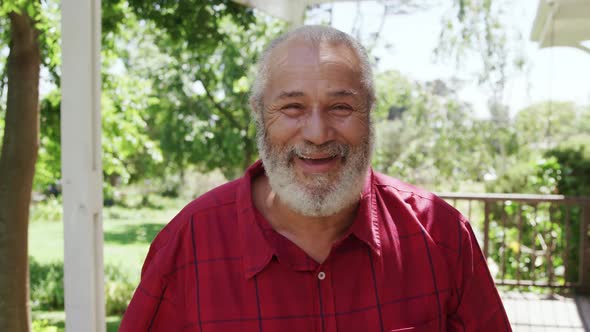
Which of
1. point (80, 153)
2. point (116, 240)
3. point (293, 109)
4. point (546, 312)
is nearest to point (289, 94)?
point (293, 109)

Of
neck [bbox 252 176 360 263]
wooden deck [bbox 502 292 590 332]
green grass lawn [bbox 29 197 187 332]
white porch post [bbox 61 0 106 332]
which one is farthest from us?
wooden deck [bbox 502 292 590 332]

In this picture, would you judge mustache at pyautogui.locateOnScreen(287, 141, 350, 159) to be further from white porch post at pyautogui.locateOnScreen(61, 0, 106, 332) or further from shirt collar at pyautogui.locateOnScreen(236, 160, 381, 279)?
white porch post at pyautogui.locateOnScreen(61, 0, 106, 332)

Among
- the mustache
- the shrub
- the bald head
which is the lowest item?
the shrub

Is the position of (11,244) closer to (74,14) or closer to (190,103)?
(74,14)

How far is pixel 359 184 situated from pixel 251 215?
0.90 ft

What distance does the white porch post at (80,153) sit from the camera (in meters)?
2.03

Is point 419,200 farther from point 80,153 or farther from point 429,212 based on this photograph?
point 80,153

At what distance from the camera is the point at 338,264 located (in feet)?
4.25

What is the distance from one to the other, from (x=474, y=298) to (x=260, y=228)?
56cm

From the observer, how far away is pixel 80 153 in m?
2.06

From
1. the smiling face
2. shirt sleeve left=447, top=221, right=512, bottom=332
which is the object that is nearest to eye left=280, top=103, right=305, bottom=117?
the smiling face

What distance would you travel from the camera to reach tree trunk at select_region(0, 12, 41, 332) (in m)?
2.46

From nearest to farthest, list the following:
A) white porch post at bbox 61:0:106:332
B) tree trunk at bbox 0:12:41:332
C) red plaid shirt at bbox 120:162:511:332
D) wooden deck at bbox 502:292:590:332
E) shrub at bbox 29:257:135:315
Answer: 1. red plaid shirt at bbox 120:162:511:332
2. white porch post at bbox 61:0:106:332
3. tree trunk at bbox 0:12:41:332
4. shrub at bbox 29:257:135:315
5. wooden deck at bbox 502:292:590:332

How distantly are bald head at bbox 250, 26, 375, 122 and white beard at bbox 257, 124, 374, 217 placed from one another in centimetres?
13
